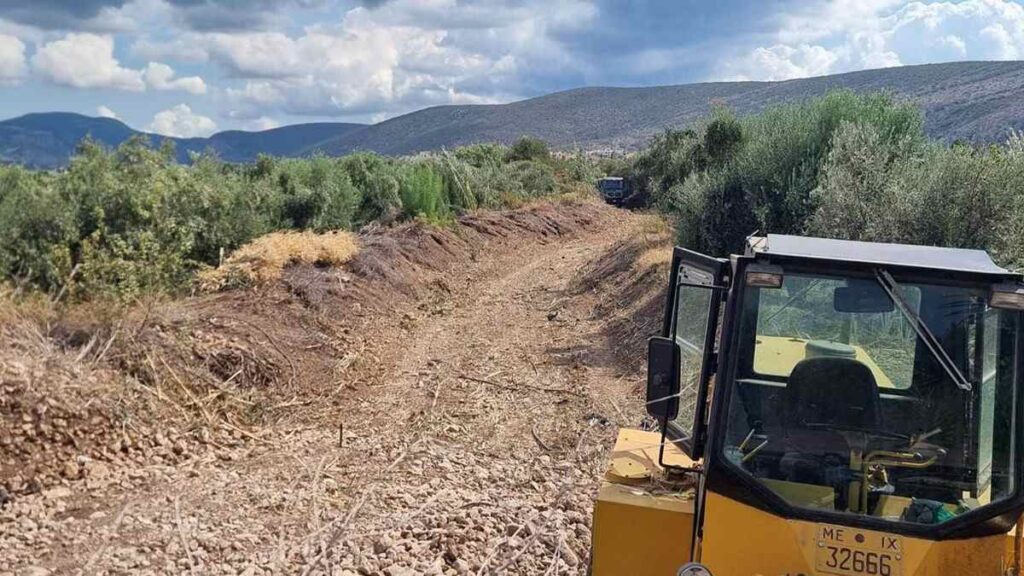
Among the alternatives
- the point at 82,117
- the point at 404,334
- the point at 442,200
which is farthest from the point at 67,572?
the point at 82,117

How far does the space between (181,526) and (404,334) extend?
7011 mm

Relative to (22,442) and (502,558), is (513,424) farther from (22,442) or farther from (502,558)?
(22,442)

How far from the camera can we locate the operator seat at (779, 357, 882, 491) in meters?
3.10

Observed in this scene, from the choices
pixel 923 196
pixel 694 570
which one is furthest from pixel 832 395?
pixel 923 196

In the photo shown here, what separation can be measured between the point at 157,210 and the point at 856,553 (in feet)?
40.7

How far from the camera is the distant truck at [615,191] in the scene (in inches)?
1489

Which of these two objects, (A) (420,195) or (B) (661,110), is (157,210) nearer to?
(A) (420,195)

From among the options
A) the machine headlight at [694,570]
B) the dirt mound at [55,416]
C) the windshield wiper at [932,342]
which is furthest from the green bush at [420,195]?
the machine headlight at [694,570]

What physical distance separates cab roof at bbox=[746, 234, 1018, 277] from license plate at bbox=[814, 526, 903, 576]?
3.10 feet

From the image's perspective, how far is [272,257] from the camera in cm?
1284

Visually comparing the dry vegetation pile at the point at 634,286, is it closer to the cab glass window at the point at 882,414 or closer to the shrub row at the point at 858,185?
the shrub row at the point at 858,185

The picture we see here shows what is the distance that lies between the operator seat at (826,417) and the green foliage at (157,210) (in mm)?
7505

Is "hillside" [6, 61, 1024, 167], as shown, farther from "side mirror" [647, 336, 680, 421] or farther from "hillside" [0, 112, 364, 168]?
"side mirror" [647, 336, 680, 421]

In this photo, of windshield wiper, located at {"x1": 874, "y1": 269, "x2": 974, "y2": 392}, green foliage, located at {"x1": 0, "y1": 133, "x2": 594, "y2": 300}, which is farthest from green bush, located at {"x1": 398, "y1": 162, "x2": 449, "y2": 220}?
windshield wiper, located at {"x1": 874, "y1": 269, "x2": 974, "y2": 392}
